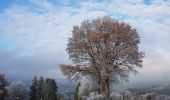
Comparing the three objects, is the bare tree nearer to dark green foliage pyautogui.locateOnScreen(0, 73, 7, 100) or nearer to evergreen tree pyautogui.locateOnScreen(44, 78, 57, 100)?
dark green foliage pyautogui.locateOnScreen(0, 73, 7, 100)

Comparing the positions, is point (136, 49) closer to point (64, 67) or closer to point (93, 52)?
point (93, 52)

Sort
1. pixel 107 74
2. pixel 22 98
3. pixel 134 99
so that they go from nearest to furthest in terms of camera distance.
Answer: pixel 134 99, pixel 107 74, pixel 22 98

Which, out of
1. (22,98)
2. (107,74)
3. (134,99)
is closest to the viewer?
(134,99)

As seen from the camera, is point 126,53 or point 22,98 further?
point 22,98

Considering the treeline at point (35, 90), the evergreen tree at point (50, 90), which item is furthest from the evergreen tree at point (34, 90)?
the evergreen tree at point (50, 90)

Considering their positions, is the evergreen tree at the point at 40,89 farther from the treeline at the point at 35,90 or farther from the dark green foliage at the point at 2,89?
the dark green foliage at the point at 2,89

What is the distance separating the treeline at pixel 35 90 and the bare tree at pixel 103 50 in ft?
178

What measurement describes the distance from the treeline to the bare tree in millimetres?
54346

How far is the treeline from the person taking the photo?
118 m

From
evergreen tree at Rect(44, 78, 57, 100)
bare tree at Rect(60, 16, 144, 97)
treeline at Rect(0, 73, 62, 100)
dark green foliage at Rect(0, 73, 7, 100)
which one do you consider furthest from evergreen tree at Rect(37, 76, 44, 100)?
bare tree at Rect(60, 16, 144, 97)

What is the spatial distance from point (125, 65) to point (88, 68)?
4914 mm

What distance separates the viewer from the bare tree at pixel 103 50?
55469 mm

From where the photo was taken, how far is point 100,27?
5728 centimetres

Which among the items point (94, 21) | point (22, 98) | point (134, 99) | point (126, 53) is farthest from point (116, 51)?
point (22, 98)
